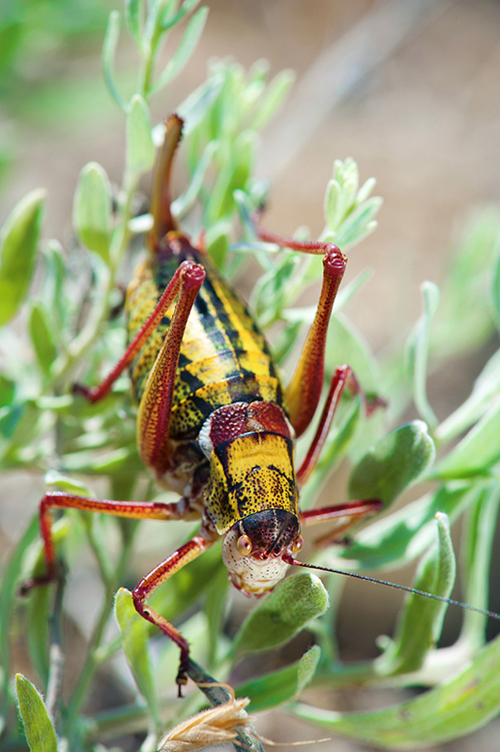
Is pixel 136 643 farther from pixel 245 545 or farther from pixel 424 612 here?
pixel 424 612

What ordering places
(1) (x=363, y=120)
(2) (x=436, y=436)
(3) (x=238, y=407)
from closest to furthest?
(3) (x=238, y=407)
(2) (x=436, y=436)
(1) (x=363, y=120)

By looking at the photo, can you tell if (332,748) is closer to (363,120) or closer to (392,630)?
(392,630)

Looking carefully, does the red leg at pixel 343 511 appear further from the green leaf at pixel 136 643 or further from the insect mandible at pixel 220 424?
the green leaf at pixel 136 643

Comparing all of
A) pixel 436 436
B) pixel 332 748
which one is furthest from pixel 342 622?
pixel 436 436

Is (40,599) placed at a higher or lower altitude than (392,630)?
higher

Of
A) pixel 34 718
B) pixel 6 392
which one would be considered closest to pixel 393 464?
pixel 34 718

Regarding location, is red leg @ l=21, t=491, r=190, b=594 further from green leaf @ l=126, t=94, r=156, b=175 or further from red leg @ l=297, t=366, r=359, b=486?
green leaf @ l=126, t=94, r=156, b=175
